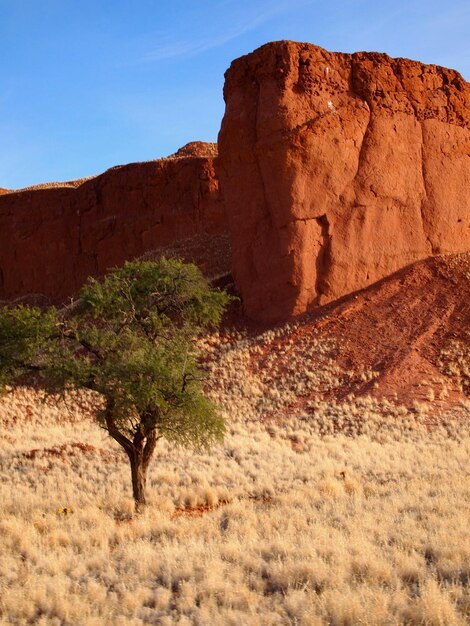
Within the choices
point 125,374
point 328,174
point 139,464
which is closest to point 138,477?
point 139,464

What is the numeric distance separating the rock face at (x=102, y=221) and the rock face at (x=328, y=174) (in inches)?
525

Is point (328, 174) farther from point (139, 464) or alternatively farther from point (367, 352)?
point (139, 464)

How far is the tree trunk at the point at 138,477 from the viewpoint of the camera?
13.6 metres

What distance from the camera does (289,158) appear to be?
1048 inches

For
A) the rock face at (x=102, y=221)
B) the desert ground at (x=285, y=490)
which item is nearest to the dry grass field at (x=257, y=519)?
the desert ground at (x=285, y=490)

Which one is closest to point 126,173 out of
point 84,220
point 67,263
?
point 84,220

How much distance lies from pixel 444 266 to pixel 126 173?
1034 inches

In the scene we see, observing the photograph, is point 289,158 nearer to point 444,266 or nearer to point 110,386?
point 444,266

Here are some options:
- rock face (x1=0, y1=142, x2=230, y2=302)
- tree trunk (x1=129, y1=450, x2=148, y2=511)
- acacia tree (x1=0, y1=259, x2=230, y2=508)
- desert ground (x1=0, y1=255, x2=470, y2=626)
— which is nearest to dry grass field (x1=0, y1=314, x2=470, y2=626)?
desert ground (x1=0, y1=255, x2=470, y2=626)

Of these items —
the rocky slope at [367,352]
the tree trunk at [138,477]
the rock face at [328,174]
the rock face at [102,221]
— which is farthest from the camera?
the rock face at [102,221]

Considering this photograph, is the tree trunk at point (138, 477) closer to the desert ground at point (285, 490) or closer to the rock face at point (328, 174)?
the desert ground at point (285, 490)

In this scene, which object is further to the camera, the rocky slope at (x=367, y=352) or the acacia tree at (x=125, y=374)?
the rocky slope at (x=367, y=352)

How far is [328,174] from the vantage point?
27188 mm

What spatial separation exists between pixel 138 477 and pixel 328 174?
16949 millimetres
